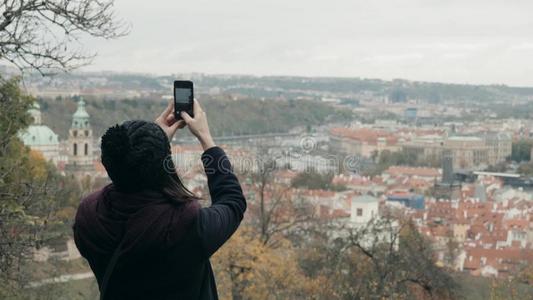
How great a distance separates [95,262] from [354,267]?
12615 mm

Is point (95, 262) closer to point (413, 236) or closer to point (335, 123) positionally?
point (413, 236)

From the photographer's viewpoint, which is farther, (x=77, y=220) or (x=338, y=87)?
(x=338, y=87)

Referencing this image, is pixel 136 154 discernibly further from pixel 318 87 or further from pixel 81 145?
pixel 318 87

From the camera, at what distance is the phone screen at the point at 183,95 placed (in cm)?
238

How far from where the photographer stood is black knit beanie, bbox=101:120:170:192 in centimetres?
214

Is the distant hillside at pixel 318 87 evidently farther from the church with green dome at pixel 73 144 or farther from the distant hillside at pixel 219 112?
the church with green dome at pixel 73 144

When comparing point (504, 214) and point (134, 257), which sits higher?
point (134, 257)

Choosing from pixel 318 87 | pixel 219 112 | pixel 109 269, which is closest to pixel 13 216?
pixel 109 269

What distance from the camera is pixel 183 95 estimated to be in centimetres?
239

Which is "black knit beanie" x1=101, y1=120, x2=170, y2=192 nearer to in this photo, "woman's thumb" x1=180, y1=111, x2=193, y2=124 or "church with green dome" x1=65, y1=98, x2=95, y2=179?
"woman's thumb" x1=180, y1=111, x2=193, y2=124

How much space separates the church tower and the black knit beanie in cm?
4620

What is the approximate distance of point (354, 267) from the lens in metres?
14.6

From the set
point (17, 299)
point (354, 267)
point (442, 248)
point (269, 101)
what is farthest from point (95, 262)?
point (269, 101)

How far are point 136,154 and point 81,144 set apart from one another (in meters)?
48.2
